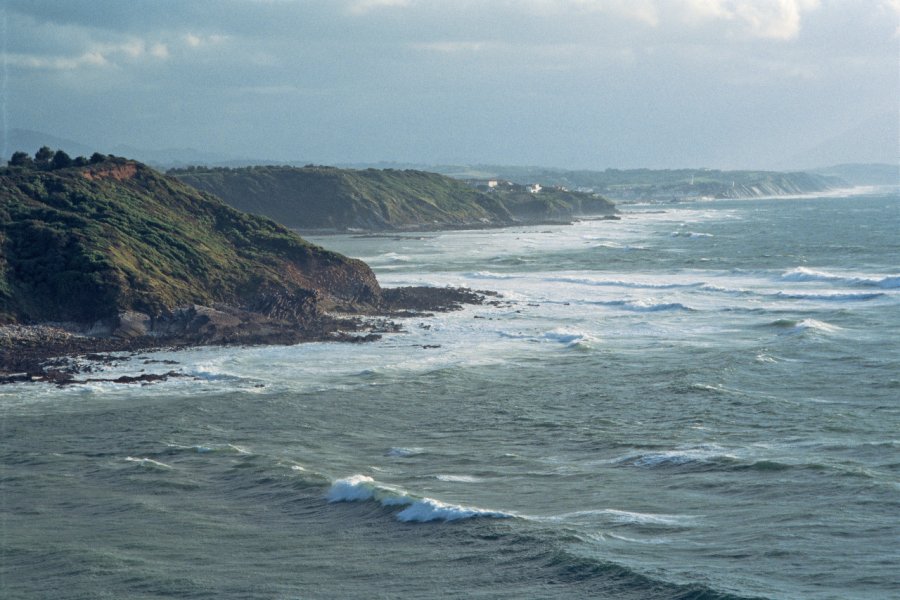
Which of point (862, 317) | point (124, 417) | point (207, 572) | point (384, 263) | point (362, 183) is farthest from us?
point (362, 183)

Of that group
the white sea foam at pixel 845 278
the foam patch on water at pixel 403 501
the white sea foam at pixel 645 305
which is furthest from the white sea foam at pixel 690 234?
the foam patch on water at pixel 403 501

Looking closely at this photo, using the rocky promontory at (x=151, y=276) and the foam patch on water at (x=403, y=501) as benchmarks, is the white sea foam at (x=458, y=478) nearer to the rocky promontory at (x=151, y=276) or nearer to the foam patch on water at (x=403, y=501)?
the foam patch on water at (x=403, y=501)

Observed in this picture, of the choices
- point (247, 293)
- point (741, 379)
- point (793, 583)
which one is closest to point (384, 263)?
point (247, 293)

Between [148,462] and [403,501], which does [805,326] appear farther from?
[148,462]

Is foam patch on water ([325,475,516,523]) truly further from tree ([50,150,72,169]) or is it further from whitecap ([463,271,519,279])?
whitecap ([463,271,519,279])

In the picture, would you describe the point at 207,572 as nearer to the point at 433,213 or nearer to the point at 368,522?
the point at 368,522
